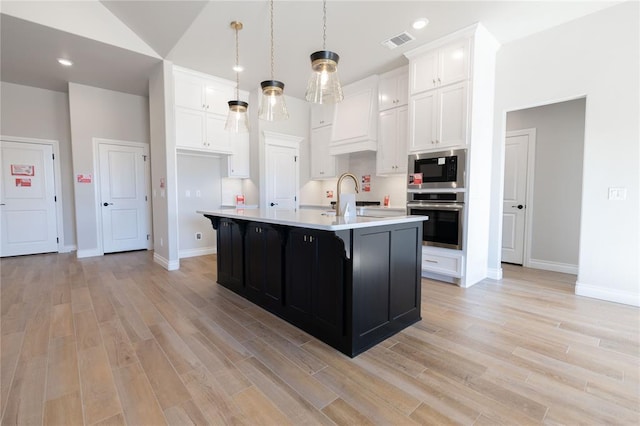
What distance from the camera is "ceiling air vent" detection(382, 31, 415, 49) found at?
346 cm

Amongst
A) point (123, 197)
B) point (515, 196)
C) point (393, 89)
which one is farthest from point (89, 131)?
point (515, 196)

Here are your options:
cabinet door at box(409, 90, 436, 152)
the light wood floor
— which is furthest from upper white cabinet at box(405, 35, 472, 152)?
the light wood floor

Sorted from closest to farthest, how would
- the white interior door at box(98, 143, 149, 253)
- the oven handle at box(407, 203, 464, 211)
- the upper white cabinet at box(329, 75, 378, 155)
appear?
the oven handle at box(407, 203, 464, 211) < the upper white cabinet at box(329, 75, 378, 155) < the white interior door at box(98, 143, 149, 253)

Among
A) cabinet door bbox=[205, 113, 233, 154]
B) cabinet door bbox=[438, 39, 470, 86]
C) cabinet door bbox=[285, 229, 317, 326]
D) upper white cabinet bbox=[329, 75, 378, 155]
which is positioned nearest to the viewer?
cabinet door bbox=[285, 229, 317, 326]

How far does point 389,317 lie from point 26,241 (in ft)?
21.6

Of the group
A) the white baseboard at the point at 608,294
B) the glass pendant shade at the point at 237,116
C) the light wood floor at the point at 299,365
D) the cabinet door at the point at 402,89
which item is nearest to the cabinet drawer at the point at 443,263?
the light wood floor at the point at 299,365

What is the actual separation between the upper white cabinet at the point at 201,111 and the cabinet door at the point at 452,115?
3.51 metres

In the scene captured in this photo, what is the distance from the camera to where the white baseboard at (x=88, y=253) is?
5156 millimetres

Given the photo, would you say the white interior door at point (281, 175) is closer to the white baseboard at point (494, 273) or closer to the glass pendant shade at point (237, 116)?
the glass pendant shade at point (237, 116)

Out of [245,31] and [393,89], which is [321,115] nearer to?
[393,89]

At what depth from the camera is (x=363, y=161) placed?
5.59 m

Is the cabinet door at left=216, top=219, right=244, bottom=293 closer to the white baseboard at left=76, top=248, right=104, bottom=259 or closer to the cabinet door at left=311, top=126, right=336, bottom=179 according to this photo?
the cabinet door at left=311, top=126, right=336, bottom=179

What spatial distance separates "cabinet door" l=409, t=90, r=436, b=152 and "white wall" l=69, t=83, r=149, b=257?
17.2ft

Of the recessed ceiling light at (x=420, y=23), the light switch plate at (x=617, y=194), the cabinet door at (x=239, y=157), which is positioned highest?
the recessed ceiling light at (x=420, y=23)
